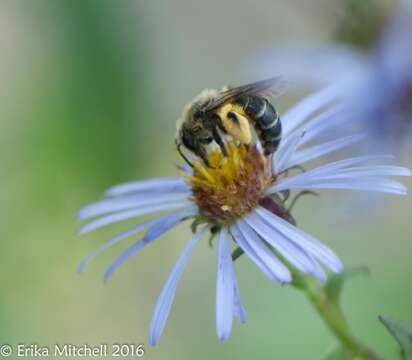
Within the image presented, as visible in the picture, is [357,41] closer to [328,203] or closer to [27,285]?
[328,203]

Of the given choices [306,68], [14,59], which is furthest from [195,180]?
[14,59]

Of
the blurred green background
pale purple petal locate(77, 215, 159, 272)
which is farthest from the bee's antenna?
the blurred green background

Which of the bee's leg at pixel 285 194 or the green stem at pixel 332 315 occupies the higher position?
the bee's leg at pixel 285 194

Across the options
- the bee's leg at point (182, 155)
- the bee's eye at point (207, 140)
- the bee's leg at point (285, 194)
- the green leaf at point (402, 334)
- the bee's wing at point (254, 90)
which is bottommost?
the green leaf at point (402, 334)

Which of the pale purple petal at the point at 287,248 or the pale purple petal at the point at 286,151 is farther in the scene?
the pale purple petal at the point at 286,151

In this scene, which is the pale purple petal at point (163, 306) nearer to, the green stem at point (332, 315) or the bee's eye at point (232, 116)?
the green stem at point (332, 315)
